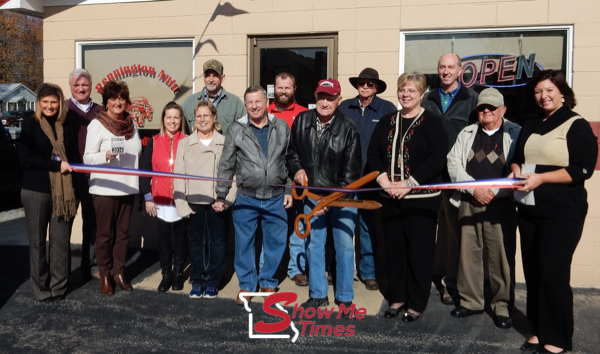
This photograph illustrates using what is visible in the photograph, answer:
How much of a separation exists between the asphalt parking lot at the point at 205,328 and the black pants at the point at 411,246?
10.2 inches

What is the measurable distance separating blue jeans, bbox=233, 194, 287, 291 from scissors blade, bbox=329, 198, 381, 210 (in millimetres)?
666

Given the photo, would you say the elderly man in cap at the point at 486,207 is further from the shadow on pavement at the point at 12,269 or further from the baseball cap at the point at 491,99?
the shadow on pavement at the point at 12,269

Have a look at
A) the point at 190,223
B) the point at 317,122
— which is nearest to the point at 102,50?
the point at 190,223

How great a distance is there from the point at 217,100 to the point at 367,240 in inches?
87.1

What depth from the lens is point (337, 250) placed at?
16.2 ft

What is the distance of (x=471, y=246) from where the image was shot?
476 cm

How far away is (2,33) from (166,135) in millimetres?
43385

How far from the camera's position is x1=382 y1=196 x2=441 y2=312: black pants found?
15.0 feet

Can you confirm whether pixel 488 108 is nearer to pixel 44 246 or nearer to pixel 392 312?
pixel 392 312

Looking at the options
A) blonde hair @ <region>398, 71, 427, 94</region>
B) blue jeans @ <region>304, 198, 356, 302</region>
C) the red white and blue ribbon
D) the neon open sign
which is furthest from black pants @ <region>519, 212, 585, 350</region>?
the neon open sign

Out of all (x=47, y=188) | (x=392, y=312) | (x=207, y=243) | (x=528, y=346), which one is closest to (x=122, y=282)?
(x=207, y=243)

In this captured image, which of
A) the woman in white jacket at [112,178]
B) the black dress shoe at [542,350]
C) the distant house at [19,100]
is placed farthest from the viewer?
the distant house at [19,100]

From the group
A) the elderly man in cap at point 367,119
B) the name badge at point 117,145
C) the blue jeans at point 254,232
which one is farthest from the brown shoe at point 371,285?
the name badge at point 117,145

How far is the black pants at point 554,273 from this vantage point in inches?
154
